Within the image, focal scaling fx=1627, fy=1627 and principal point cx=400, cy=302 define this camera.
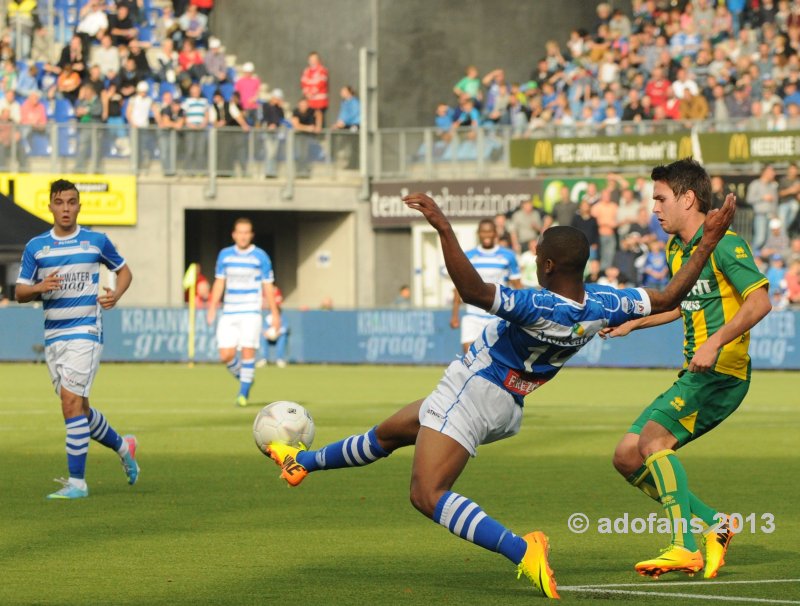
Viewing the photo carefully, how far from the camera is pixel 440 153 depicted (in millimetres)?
36531

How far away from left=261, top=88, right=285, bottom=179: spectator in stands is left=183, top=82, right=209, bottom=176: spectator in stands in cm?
145

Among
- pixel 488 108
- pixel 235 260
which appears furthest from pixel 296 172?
pixel 235 260

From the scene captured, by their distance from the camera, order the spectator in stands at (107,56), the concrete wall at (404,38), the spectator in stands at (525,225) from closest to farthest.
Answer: the spectator in stands at (525,225)
the spectator in stands at (107,56)
the concrete wall at (404,38)

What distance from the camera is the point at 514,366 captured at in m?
7.53

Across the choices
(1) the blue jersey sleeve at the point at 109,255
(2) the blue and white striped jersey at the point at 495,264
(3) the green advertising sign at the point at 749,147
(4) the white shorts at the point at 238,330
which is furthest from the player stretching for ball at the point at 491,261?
(3) the green advertising sign at the point at 749,147

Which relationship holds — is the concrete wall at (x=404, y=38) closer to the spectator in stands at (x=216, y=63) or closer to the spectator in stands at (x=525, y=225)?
the spectator in stands at (x=216, y=63)

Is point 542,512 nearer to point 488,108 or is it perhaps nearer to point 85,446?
point 85,446

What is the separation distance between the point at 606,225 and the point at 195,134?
10.2 meters

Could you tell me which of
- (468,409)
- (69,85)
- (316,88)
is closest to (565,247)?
(468,409)

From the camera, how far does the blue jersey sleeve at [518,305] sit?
7.13m

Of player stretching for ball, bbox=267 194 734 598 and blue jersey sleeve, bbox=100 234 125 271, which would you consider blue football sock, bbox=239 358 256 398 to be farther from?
player stretching for ball, bbox=267 194 734 598

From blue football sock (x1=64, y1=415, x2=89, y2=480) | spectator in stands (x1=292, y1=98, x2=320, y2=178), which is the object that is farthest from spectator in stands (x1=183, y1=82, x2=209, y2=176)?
blue football sock (x1=64, y1=415, x2=89, y2=480)

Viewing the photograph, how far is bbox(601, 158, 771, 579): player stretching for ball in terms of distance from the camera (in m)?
8.01

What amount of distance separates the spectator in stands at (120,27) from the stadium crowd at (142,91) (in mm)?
24
